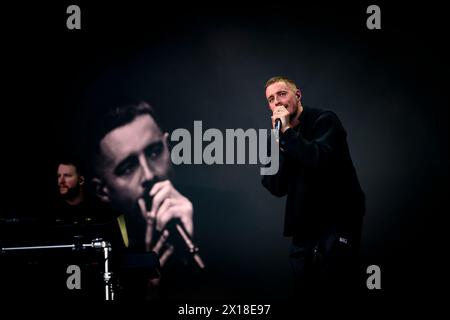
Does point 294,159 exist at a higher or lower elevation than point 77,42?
lower

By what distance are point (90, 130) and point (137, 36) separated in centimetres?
73

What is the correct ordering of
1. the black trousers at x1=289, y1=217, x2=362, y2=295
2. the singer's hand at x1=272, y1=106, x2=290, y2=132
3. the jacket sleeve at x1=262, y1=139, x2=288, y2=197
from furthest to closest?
the jacket sleeve at x1=262, y1=139, x2=288, y2=197 → the singer's hand at x1=272, y1=106, x2=290, y2=132 → the black trousers at x1=289, y1=217, x2=362, y2=295

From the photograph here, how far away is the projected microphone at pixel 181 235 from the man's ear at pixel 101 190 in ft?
0.86

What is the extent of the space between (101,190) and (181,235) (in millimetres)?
622

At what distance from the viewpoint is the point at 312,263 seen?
8.01ft

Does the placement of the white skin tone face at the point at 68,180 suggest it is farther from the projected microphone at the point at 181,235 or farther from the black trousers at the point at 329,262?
the black trousers at the point at 329,262

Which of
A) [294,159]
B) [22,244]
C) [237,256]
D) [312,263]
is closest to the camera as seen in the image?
[22,244]

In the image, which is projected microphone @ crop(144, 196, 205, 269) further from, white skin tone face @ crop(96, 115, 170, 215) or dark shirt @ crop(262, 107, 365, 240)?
dark shirt @ crop(262, 107, 365, 240)

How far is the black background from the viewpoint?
3598 mm
